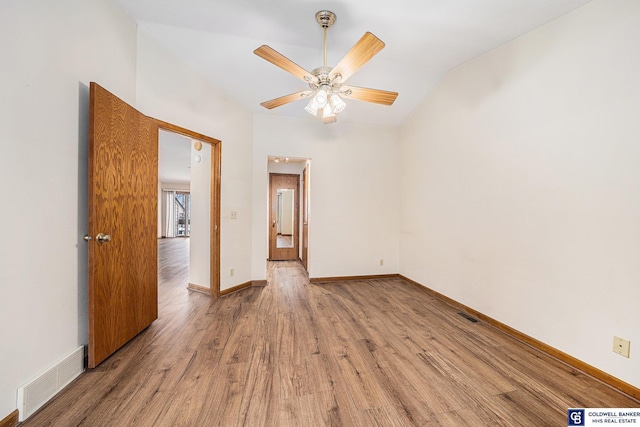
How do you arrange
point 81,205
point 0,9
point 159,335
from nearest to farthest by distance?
point 0,9 < point 81,205 < point 159,335

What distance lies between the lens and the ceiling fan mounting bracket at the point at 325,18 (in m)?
1.98

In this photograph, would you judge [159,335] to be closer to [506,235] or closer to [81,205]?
[81,205]

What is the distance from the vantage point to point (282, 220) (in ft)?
18.2

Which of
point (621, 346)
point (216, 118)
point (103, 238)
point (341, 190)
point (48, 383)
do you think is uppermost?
point (216, 118)

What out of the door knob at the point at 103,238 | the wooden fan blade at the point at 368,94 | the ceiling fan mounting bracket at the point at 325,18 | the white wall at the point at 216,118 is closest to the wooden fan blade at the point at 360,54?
the wooden fan blade at the point at 368,94

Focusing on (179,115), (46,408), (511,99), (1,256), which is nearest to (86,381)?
(46,408)

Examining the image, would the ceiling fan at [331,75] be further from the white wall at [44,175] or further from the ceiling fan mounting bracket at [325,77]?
the white wall at [44,175]

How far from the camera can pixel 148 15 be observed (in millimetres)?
2080

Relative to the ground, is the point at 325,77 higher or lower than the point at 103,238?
higher

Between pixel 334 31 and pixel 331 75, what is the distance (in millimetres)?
756

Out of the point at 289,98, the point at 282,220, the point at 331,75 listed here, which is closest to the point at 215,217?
the point at 289,98

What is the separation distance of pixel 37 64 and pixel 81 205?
0.89 m

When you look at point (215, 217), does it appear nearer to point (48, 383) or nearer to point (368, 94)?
point (48, 383)

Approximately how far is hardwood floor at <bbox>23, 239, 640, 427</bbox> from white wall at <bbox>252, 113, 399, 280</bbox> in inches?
53.9
